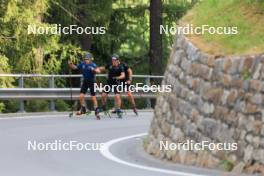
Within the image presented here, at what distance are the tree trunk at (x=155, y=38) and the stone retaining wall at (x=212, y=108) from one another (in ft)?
63.5

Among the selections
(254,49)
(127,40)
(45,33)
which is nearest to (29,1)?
(45,33)

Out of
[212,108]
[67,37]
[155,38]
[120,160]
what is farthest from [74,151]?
[155,38]

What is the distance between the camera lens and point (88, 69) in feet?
71.4

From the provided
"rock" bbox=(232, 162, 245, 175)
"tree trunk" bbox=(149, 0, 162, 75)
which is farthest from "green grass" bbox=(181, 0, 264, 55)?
"tree trunk" bbox=(149, 0, 162, 75)

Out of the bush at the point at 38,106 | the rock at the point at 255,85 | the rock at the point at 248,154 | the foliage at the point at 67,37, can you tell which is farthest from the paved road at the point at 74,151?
the foliage at the point at 67,37

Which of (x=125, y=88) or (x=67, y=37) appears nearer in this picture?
(x=125, y=88)

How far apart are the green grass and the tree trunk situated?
57.0 ft

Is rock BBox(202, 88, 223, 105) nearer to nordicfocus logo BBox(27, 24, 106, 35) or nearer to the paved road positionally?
the paved road

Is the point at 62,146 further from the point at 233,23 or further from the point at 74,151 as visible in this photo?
the point at 233,23

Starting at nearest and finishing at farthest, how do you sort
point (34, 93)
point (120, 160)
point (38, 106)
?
point (120, 160), point (34, 93), point (38, 106)

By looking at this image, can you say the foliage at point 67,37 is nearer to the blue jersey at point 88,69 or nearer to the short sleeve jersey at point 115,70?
the blue jersey at point 88,69

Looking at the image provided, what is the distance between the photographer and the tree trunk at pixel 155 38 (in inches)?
1302

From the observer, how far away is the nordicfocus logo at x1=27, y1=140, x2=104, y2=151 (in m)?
14.0

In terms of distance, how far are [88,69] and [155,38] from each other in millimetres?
12038
